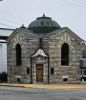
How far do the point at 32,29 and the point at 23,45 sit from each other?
13.1 feet

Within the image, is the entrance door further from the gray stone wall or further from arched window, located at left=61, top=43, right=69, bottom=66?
arched window, located at left=61, top=43, right=69, bottom=66

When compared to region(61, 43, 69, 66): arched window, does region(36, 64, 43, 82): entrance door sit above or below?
below

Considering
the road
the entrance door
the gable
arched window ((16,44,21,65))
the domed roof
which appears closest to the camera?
the road

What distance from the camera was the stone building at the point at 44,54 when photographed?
4981 cm

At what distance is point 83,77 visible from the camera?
54.6 m

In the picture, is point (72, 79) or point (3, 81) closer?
point (72, 79)

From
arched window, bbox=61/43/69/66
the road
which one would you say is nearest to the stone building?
arched window, bbox=61/43/69/66

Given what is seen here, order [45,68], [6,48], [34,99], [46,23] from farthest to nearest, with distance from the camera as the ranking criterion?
[6,48], [46,23], [45,68], [34,99]

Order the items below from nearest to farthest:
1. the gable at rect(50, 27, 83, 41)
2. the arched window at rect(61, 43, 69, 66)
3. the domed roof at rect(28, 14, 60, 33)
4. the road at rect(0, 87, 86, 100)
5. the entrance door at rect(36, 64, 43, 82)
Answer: the road at rect(0, 87, 86, 100) → the entrance door at rect(36, 64, 43, 82) → the gable at rect(50, 27, 83, 41) → the arched window at rect(61, 43, 69, 66) → the domed roof at rect(28, 14, 60, 33)

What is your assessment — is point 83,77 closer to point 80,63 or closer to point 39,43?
point 80,63

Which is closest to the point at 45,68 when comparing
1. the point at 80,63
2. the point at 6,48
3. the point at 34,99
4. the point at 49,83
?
the point at 49,83

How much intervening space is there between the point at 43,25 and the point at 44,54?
4.96 meters

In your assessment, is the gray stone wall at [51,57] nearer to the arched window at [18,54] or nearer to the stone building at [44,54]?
the stone building at [44,54]

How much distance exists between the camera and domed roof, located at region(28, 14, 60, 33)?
53062 millimetres
